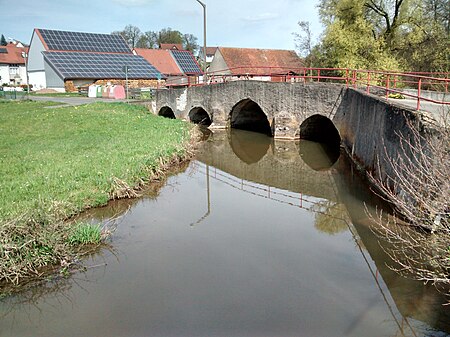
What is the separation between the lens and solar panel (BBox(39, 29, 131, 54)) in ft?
154

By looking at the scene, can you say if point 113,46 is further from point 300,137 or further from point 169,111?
point 300,137

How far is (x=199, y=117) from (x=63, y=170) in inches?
706

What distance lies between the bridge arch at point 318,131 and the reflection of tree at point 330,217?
31.3 ft

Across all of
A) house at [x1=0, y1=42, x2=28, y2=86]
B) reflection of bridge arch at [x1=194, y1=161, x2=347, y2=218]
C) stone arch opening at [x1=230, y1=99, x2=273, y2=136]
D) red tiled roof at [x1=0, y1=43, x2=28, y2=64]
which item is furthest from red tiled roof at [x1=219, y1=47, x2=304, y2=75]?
red tiled roof at [x1=0, y1=43, x2=28, y2=64]

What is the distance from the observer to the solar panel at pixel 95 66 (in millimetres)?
43250

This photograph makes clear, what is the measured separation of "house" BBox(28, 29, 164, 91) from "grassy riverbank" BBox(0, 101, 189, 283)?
20272 millimetres

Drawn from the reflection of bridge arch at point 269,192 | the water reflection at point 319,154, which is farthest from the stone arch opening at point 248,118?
the reflection of bridge arch at point 269,192

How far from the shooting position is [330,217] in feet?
36.2

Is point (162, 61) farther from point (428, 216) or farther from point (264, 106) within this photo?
point (428, 216)

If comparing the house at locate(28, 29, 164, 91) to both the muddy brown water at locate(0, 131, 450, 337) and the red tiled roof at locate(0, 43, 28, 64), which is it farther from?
the muddy brown water at locate(0, 131, 450, 337)

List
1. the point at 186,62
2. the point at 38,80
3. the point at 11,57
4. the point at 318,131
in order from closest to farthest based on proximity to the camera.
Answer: the point at 318,131 → the point at 38,80 → the point at 186,62 → the point at 11,57

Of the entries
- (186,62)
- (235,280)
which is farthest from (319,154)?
(186,62)

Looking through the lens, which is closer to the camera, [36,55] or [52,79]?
[52,79]

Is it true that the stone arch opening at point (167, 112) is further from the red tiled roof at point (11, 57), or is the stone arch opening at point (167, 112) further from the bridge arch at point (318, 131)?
the red tiled roof at point (11, 57)
